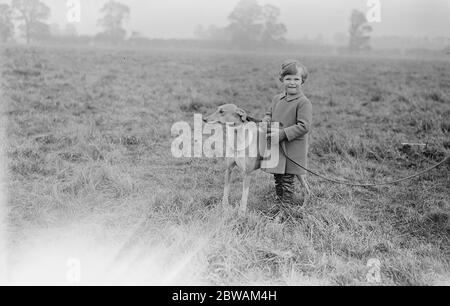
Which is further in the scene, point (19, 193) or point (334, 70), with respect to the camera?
point (334, 70)

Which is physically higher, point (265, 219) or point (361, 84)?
point (361, 84)

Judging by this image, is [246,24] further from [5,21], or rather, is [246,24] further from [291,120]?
[291,120]

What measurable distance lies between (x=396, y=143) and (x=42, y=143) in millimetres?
6491

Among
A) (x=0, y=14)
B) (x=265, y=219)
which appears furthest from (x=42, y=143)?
(x=0, y=14)

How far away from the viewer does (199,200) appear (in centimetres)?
450

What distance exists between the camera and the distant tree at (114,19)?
2244cm

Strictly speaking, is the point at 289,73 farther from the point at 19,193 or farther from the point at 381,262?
the point at 19,193

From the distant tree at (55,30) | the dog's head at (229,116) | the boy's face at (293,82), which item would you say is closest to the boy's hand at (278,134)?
the dog's head at (229,116)

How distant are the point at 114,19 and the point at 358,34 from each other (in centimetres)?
2346

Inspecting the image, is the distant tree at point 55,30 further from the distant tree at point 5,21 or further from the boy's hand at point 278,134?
the boy's hand at point 278,134

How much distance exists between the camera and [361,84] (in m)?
14.7

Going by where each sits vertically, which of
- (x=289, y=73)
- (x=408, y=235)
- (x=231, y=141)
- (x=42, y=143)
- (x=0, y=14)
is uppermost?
(x=0, y=14)

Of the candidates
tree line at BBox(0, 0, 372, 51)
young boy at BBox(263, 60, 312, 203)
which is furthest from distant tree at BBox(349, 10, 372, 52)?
young boy at BBox(263, 60, 312, 203)

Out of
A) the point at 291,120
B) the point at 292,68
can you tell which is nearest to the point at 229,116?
the point at 291,120
